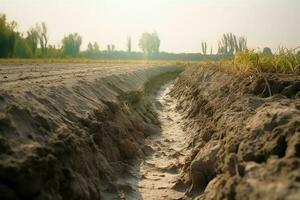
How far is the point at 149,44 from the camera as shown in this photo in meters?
85.7

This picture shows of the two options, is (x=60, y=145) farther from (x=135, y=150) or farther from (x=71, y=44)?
(x=71, y=44)

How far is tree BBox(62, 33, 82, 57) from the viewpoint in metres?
71.9

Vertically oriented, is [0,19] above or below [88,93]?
above

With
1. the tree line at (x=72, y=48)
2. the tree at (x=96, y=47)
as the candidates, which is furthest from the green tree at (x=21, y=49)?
the tree at (x=96, y=47)

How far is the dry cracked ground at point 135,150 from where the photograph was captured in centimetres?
335

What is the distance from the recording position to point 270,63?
8.06 meters

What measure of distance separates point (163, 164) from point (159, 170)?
317 millimetres

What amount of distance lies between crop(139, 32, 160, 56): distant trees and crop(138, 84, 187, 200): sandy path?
76.2 meters

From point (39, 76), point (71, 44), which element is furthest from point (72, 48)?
point (39, 76)

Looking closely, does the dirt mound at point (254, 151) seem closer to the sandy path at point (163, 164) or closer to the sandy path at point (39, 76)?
the sandy path at point (163, 164)

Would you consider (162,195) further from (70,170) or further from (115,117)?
(115,117)

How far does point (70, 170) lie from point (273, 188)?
7.39 feet

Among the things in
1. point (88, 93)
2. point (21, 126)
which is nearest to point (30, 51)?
point (88, 93)

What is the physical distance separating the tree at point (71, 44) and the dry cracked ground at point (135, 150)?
2572 inches
